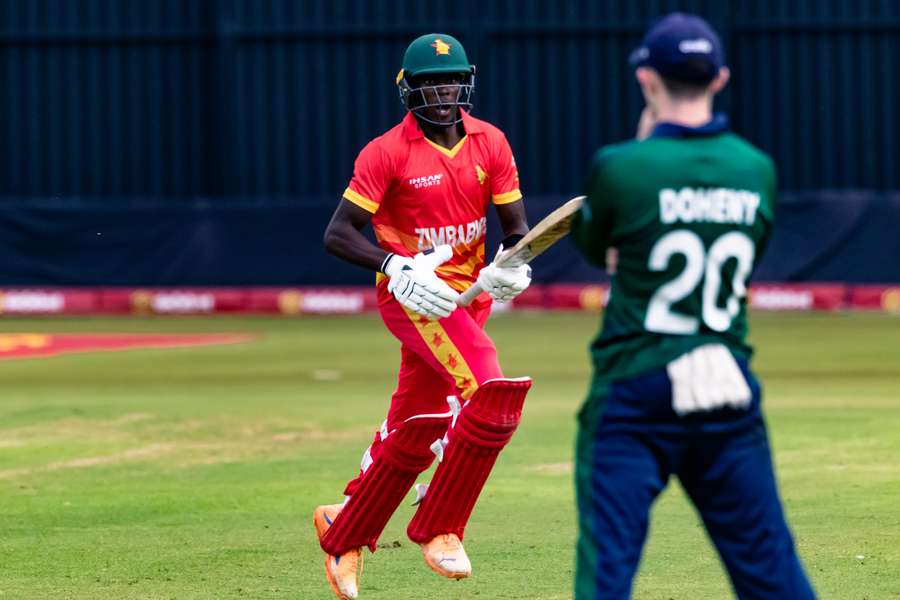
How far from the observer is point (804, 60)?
27953mm

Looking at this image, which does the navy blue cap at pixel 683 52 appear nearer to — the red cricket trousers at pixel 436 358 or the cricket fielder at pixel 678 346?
the cricket fielder at pixel 678 346

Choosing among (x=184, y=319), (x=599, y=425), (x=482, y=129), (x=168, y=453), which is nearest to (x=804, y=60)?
(x=184, y=319)

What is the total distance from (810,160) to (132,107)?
36.8ft

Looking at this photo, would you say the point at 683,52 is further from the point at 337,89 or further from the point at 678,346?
the point at 337,89

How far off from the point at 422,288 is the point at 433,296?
5 centimetres

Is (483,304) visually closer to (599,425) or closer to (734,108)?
(599,425)

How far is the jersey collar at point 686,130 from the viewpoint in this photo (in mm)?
4352

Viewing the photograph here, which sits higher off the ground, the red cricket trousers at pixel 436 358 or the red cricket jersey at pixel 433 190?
the red cricket jersey at pixel 433 190

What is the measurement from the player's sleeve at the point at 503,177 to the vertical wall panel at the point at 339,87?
20.9 meters

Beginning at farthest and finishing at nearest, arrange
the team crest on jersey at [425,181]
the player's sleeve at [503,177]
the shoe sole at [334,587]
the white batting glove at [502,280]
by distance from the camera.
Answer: the player's sleeve at [503,177]
the team crest on jersey at [425,181]
the shoe sole at [334,587]
the white batting glove at [502,280]

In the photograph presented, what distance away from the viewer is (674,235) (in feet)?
14.1

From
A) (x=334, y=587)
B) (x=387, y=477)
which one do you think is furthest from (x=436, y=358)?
(x=334, y=587)

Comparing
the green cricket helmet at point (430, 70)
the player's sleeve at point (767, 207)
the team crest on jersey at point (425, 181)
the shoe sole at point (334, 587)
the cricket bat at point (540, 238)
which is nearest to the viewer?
the player's sleeve at point (767, 207)

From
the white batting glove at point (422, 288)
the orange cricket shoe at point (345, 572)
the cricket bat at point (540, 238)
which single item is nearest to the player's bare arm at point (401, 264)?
the white batting glove at point (422, 288)
